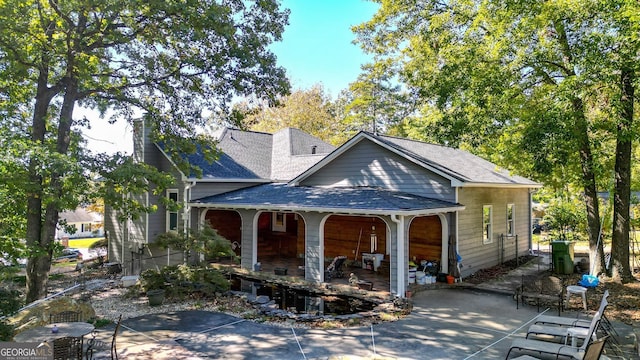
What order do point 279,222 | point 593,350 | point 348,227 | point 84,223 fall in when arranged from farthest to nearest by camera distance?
point 84,223 < point 279,222 < point 348,227 < point 593,350

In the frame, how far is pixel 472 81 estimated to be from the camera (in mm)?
13117

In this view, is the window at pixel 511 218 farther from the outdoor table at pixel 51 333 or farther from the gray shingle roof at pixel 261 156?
the outdoor table at pixel 51 333

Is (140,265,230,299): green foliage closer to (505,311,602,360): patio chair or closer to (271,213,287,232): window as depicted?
(271,213,287,232): window

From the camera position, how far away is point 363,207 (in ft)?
40.1

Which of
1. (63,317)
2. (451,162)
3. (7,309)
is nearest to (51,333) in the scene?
(7,309)

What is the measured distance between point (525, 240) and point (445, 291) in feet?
30.8

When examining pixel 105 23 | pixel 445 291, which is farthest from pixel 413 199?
pixel 105 23

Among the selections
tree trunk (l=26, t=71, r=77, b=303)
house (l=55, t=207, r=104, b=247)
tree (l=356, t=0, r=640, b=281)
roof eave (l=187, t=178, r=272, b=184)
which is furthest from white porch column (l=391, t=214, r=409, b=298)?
house (l=55, t=207, r=104, b=247)

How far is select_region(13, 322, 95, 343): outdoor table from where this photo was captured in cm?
641

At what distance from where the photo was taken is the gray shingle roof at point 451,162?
1438cm

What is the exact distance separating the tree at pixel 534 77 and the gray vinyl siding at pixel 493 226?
6.00 feet

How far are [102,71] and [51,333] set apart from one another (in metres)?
11.2

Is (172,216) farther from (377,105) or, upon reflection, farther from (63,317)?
(377,105)

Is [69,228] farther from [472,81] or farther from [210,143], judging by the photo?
[472,81]
